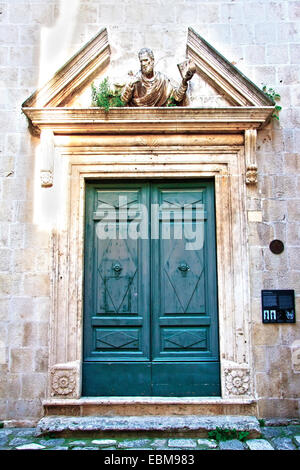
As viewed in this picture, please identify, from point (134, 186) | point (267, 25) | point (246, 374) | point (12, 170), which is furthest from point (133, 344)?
point (267, 25)

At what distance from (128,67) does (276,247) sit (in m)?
2.62

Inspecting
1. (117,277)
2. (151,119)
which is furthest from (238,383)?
(151,119)

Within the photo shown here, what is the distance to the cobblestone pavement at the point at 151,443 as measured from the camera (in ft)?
12.3

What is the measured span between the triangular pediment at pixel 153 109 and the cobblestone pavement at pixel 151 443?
10.3 ft

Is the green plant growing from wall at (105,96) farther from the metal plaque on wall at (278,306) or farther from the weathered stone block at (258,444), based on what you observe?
the weathered stone block at (258,444)

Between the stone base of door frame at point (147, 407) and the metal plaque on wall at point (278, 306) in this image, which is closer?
the stone base of door frame at point (147, 407)

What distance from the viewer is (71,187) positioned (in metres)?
4.68

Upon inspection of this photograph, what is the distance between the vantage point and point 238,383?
4305 millimetres

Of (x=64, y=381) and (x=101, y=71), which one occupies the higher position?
(x=101, y=71)

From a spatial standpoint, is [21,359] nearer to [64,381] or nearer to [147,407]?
[64,381]

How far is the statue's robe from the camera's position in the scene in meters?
4.62

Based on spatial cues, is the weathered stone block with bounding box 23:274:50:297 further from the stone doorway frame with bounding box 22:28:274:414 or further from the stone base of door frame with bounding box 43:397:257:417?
the stone base of door frame with bounding box 43:397:257:417

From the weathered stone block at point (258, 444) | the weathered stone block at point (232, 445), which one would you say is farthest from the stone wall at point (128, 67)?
the weathered stone block at point (232, 445)

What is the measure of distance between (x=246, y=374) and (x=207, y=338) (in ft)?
1.74
